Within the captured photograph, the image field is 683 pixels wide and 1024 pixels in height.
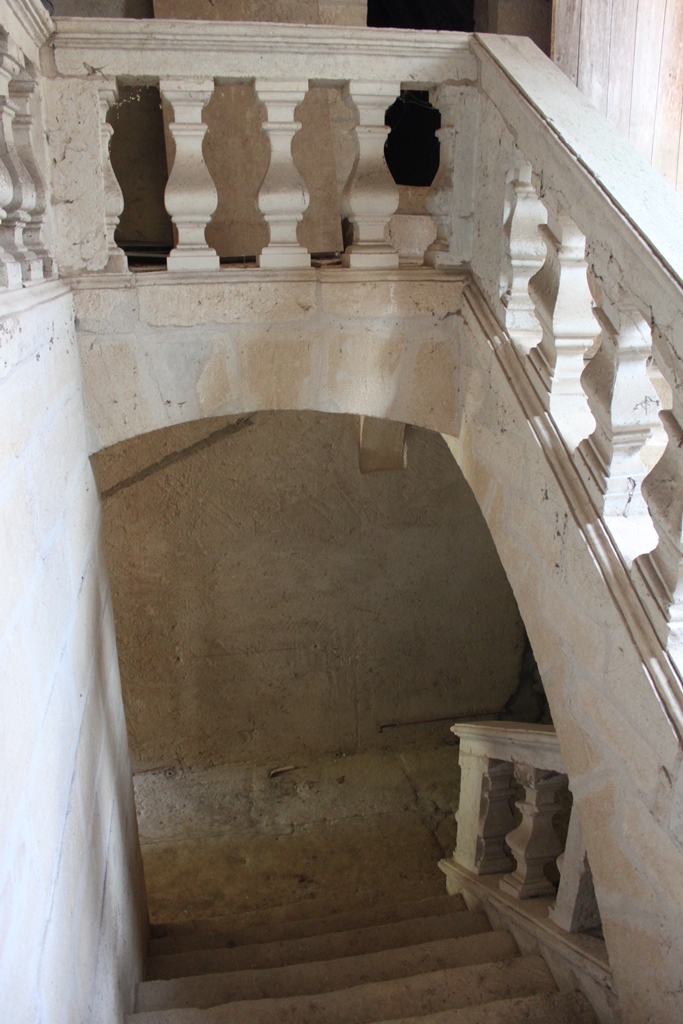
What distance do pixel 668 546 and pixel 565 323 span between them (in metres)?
0.65

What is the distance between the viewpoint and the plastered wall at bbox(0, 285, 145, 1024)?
4.29 feet

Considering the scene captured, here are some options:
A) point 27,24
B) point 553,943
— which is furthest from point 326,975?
point 27,24

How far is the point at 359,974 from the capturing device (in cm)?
255

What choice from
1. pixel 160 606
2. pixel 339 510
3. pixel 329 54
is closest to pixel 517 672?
pixel 339 510

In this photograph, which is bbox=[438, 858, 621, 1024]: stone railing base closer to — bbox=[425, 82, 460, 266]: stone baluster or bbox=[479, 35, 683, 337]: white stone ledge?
bbox=[479, 35, 683, 337]: white stone ledge

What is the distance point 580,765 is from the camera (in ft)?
6.09

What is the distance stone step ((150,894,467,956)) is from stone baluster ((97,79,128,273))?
8.16ft

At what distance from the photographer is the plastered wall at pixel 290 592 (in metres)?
4.69

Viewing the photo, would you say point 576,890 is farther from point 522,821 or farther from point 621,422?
point 621,422

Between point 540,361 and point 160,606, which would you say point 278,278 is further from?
point 160,606

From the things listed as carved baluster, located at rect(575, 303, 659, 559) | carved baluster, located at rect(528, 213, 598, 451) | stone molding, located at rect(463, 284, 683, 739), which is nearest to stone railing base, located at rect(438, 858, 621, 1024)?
stone molding, located at rect(463, 284, 683, 739)

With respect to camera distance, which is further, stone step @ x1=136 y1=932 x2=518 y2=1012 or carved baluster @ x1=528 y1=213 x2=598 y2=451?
stone step @ x1=136 y1=932 x2=518 y2=1012

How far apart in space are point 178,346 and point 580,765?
155cm

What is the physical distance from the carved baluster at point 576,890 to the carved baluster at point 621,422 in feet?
3.06
